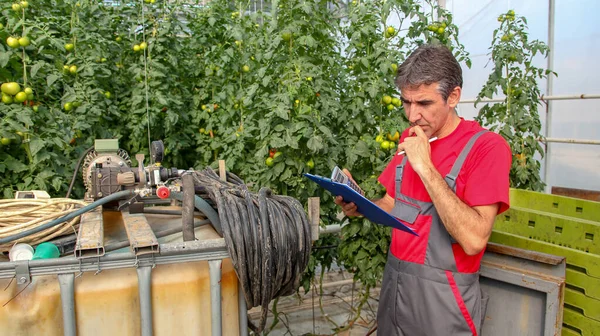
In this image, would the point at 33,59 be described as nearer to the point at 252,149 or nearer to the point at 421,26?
the point at 252,149

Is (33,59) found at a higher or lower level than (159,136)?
higher

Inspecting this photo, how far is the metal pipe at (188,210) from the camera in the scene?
1.44 m

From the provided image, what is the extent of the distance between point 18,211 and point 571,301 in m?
2.21

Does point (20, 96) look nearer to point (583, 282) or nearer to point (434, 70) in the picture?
point (434, 70)

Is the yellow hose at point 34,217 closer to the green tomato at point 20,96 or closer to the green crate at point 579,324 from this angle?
the green tomato at point 20,96

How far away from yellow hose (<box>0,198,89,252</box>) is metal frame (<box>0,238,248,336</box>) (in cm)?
25

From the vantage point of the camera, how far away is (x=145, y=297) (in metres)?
1.30

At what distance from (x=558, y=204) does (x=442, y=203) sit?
118 centimetres

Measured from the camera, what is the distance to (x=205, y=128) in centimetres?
425

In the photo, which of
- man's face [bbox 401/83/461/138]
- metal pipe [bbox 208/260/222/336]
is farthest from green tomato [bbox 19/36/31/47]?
man's face [bbox 401/83/461/138]

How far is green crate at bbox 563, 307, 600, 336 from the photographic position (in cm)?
183

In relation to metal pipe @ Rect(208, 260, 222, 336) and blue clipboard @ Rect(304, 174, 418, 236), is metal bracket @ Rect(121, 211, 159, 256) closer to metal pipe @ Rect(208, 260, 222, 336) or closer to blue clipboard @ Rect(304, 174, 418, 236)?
metal pipe @ Rect(208, 260, 222, 336)

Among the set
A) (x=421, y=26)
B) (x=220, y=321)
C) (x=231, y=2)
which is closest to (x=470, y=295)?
Result: (x=220, y=321)

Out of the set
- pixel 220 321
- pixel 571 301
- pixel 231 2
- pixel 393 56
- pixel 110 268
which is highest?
pixel 231 2
